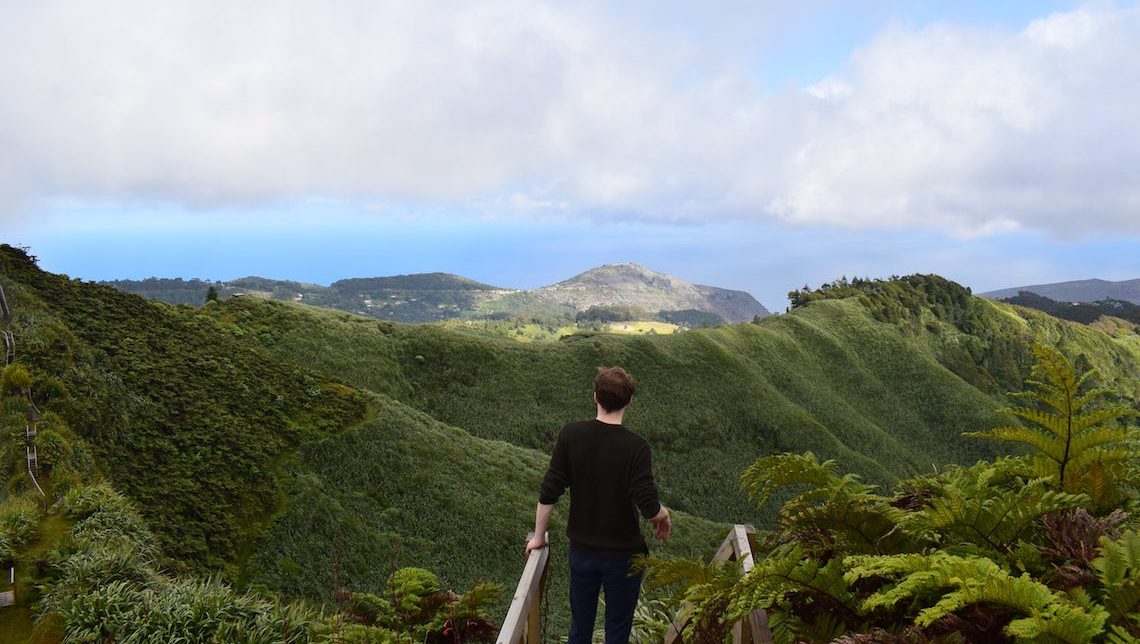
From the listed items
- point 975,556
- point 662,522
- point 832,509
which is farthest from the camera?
point 662,522

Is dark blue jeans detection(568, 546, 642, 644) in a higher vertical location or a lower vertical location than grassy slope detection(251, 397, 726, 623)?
higher

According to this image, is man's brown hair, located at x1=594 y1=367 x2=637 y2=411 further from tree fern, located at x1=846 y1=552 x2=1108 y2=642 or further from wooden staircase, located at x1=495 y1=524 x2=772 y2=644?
tree fern, located at x1=846 y1=552 x2=1108 y2=642

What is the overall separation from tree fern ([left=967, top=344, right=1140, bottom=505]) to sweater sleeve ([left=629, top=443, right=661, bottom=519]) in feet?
7.63

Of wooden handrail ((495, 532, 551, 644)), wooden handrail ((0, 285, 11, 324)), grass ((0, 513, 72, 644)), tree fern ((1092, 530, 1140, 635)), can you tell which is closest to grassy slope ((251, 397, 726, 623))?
grass ((0, 513, 72, 644))

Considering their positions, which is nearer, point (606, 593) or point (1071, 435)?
point (1071, 435)

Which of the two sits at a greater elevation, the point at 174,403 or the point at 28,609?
the point at 174,403

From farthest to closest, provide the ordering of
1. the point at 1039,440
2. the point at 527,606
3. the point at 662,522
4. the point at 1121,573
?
the point at 662,522 < the point at 527,606 < the point at 1039,440 < the point at 1121,573

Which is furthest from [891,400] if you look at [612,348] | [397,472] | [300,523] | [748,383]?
[300,523]

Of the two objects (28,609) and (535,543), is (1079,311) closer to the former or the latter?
(535,543)

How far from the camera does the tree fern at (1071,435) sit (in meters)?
3.85

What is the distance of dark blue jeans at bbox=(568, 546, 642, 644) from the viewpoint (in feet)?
17.1

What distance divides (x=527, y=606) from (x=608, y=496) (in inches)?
41.8

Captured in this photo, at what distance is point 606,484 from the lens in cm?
516

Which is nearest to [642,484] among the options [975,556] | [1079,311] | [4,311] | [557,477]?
[557,477]
